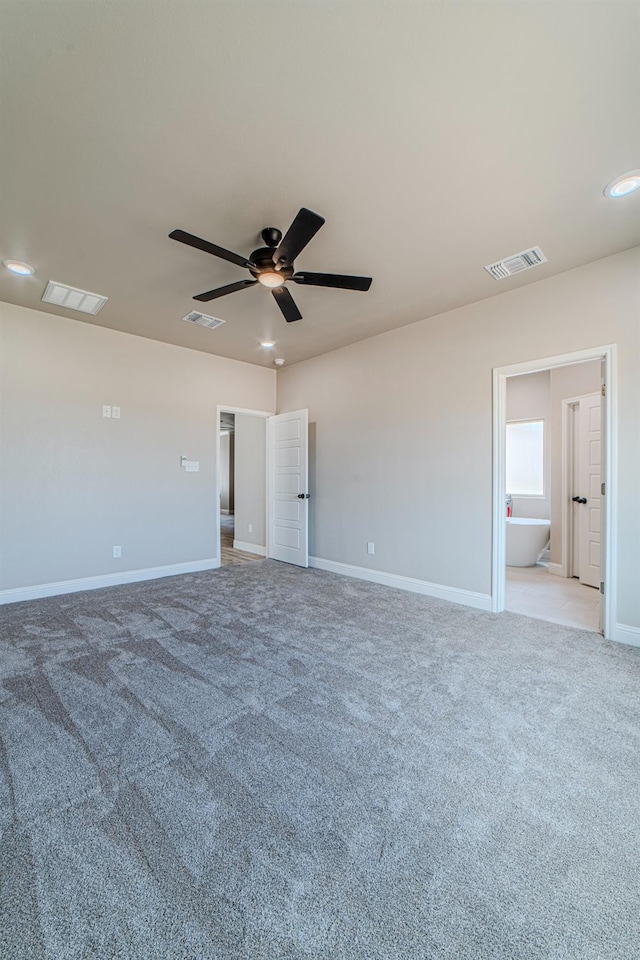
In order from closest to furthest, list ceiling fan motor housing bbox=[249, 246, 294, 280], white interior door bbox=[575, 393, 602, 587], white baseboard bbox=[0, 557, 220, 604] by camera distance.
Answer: ceiling fan motor housing bbox=[249, 246, 294, 280] → white baseboard bbox=[0, 557, 220, 604] → white interior door bbox=[575, 393, 602, 587]

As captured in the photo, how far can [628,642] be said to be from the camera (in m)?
2.97

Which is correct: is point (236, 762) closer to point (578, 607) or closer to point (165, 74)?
point (165, 74)

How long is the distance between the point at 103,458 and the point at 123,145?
126 inches

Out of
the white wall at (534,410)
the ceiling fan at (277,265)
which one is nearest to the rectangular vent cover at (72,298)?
the ceiling fan at (277,265)

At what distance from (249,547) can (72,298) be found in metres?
4.28

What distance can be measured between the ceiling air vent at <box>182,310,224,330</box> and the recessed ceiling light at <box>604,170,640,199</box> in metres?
3.26

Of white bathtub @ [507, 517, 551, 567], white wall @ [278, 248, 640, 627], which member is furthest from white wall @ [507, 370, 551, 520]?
white wall @ [278, 248, 640, 627]

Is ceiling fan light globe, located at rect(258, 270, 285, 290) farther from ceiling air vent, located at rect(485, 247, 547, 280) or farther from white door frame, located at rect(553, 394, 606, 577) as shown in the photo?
white door frame, located at rect(553, 394, 606, 577)

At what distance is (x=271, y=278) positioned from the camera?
267cm

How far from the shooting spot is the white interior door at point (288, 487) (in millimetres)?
5406

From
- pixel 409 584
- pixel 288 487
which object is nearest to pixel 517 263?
pixel 409 584

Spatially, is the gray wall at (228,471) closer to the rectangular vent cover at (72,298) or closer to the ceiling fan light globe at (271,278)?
the rectangular vent cover at (72,298)

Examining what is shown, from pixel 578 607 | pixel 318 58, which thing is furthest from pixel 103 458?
pixel 578 607

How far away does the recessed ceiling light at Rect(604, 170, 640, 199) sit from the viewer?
220cm
